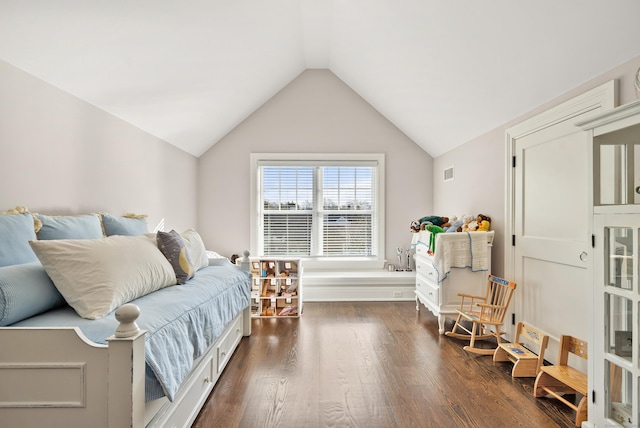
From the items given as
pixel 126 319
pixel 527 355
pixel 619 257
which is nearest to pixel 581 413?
pixel 527 355

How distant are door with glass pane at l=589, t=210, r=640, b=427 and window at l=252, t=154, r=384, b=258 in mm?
3565

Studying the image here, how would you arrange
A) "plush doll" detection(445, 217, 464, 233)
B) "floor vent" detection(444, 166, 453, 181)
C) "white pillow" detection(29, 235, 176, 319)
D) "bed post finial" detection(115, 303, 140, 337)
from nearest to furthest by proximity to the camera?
"bed post finial" detection(115, 303, 140, 337), "white pillow" detection(29, 235, 176, 319), "plush doll" detection(445, 217, 464, 233), "floor vent" detection(444, 166, 453, 181)

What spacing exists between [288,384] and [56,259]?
1577mm

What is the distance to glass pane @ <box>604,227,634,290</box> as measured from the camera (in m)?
1.53

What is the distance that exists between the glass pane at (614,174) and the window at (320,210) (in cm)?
324

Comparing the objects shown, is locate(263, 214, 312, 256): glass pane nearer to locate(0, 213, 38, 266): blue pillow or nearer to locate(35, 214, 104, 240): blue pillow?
locate(35, 214, 104, 240): blue pillow

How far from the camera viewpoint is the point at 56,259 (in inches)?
59.0

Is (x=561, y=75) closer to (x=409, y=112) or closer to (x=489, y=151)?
(x=489, y=151)

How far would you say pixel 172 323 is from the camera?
1597 mm

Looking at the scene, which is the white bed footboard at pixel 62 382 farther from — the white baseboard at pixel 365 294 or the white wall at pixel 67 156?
the white baseboard at pixel 365 294

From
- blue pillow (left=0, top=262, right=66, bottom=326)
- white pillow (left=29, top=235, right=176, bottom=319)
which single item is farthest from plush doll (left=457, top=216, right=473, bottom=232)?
blue pillow (left=0, top=262, right=66, bottom=326)

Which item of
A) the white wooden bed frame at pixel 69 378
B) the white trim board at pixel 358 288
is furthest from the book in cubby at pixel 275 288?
the white wooden bed frame at pixel 69 378

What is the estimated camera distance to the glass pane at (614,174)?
171cm

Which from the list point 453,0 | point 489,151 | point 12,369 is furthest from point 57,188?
point 489,151
